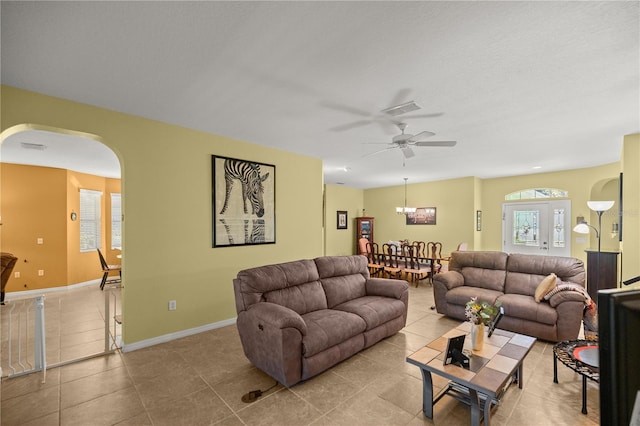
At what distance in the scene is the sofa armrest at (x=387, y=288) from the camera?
3592 mm

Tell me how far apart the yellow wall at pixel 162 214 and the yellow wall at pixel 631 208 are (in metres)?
4.99

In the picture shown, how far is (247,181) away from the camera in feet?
13.6

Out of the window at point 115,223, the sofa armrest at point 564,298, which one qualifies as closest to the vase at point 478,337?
the sofa armrest at point 564,298

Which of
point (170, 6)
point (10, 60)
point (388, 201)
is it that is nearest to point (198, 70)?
point (170, 6)

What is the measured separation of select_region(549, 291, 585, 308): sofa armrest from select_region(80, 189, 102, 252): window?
871 centimetres

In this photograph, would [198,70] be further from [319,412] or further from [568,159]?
[568,159]

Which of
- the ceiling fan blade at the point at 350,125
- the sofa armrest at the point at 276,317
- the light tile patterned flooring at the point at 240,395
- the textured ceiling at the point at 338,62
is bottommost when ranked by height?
the light tile patterned flooring at the point at 240,395

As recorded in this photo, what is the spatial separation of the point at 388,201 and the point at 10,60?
8242 millimetres

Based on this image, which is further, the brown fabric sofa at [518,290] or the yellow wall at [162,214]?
the brown fabric sofa at [518,290]

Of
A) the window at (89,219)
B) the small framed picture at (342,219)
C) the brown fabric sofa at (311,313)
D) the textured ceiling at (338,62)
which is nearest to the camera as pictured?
the textured ceiling at (338,62)

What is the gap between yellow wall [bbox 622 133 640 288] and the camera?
3.62 meters

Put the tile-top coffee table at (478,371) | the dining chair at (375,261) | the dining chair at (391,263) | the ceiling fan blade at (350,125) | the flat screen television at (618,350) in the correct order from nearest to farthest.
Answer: the flat screen television at (618,350)
the tile-top coffee table at (478,371)
the ceiling fan blade at (350,125)
the dining chair at (391,263)
the dining chair at (375,261)

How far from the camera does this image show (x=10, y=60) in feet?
6.89

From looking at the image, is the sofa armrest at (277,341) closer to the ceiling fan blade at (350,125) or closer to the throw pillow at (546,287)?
the ceiling fan blade at (350,125)
